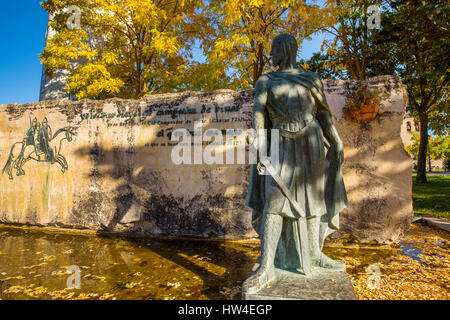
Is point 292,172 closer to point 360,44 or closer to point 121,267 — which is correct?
point 121,267

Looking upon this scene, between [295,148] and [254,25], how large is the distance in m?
5.92

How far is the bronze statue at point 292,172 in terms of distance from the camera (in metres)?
2.26

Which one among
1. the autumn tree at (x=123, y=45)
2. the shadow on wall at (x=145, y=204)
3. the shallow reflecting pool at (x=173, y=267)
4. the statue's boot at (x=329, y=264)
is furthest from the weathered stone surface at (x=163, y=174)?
the statue's boot at (x=329, y=264)

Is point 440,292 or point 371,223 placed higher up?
point 371,223

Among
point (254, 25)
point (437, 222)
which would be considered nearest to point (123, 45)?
point (254, 25)

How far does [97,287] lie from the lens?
3004mm

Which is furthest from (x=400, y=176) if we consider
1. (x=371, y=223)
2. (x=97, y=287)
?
(x=97, y=287)

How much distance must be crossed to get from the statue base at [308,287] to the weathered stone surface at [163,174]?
2331 millimetres

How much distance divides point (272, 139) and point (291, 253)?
1023 millimetres

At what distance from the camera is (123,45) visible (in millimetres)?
8945

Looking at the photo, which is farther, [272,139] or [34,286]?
[34,286]

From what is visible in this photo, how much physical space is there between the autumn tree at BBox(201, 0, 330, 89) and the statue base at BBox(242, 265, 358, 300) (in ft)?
18.5

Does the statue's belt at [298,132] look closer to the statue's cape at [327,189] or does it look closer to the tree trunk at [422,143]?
the statue's cape at [327,189]

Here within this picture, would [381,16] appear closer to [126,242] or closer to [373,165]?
[373,165]
